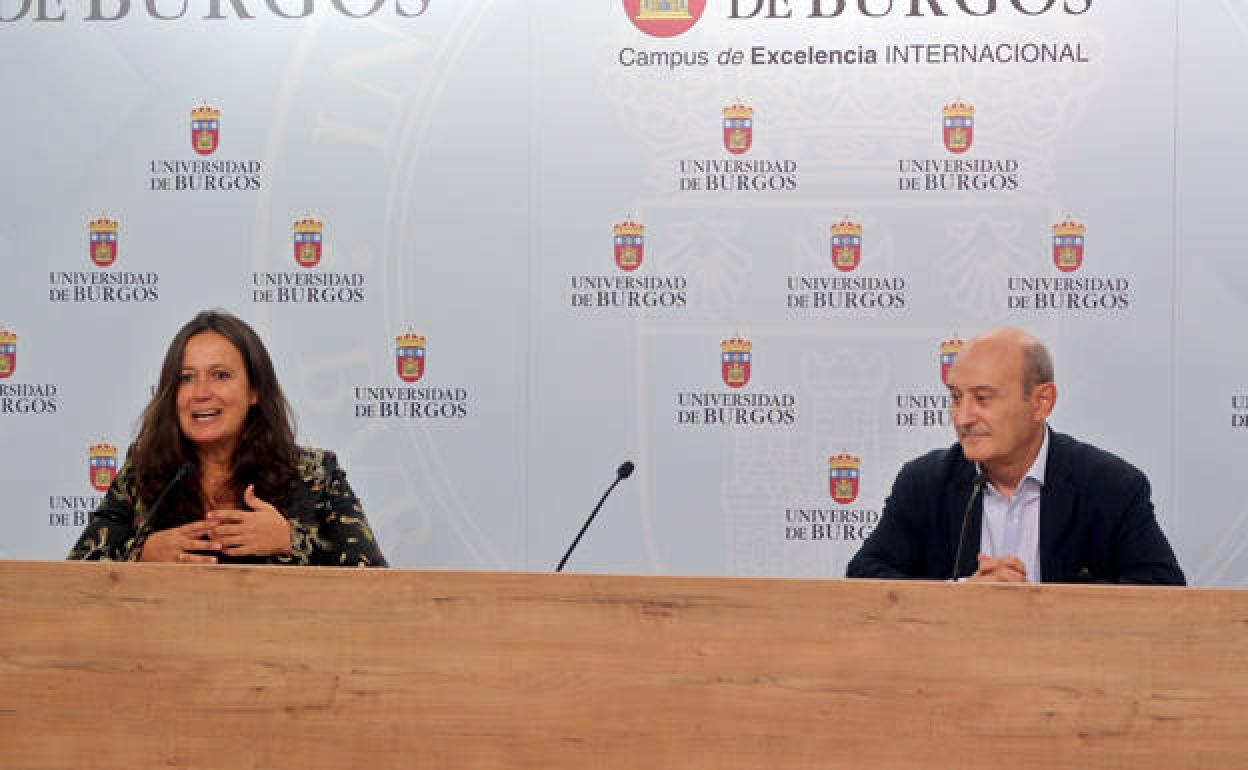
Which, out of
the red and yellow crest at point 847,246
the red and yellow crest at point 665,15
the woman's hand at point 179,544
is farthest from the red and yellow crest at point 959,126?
the woman's hand at point 179,544

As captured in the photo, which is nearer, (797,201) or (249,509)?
(249,509)

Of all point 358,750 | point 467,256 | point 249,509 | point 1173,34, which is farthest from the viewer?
point 467,256

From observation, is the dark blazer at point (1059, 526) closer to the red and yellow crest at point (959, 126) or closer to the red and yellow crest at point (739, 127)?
the red and yellow crest at point (959, 126)

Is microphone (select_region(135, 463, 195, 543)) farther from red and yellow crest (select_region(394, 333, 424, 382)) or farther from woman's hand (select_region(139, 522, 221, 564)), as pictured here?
red and yellow crest (select_region(394, 333, 424, 382))

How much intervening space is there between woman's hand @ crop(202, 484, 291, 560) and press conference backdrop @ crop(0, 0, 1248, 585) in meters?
1.15

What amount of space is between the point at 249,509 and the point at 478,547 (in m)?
1.15

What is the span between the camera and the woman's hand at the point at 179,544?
7.95 ft

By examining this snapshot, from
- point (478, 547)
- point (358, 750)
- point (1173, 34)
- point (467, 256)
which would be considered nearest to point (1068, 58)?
point (1173, 34)

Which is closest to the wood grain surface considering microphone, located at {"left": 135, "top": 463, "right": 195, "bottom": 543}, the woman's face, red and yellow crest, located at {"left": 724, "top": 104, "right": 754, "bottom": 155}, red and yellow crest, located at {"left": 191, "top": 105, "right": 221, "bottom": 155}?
microphone, located at {"left": 135, "top": 463, "right": 195, "bottom": 543}

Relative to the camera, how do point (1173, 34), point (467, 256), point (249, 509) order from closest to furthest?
point (249, 509), point (1173, 34), point (467, 256)

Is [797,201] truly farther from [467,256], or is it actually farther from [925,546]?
[925,546]

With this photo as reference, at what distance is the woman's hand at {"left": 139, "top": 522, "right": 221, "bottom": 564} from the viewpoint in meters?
2.42

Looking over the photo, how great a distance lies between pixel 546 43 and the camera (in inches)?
142

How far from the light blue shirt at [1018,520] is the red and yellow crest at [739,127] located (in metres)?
1.30
